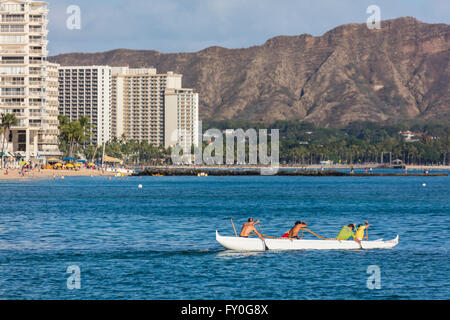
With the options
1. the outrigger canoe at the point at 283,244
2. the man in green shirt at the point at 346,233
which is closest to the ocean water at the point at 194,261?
the outrigger canoe at the point at 283,244

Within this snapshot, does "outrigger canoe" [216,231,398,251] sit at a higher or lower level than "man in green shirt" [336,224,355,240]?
lower

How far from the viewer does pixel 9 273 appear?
137ft

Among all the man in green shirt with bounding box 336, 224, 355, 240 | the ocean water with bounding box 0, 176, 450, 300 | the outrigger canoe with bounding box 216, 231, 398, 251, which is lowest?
the ocean water with bounding box 0, 176, 450, 300

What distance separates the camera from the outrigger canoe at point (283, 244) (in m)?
49.8

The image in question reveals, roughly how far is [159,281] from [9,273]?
9026 millimetres

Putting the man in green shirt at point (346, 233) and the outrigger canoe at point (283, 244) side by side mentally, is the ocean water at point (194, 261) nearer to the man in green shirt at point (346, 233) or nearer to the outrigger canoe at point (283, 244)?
the outrigger canoe at point (283, 244)

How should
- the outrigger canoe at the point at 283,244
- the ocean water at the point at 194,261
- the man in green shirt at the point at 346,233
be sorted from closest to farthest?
the ocean water at the point at 194,261, the outrigger canoe at the point at 283,244, the man in green shirt at the point at 346,233

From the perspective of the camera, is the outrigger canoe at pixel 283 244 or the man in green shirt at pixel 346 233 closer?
the outrigger canoe at pixel 283 244

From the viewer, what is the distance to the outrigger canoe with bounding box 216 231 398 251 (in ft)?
164

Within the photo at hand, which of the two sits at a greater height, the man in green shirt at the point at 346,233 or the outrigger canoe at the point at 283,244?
the man in green shirt at the point at 346,233

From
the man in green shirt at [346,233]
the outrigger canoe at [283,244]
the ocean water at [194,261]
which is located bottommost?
the ocean water at [194,261]

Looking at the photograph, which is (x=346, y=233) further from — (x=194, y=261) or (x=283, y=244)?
(x=194, y=261)

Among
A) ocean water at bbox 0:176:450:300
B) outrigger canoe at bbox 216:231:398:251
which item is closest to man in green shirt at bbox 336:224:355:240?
outrigger canoe at bbox 216:231:398:251

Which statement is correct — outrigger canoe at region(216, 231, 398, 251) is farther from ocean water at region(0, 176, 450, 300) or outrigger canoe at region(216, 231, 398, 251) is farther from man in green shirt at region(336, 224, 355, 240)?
ocean water at region(0, 176, 450, 300)
